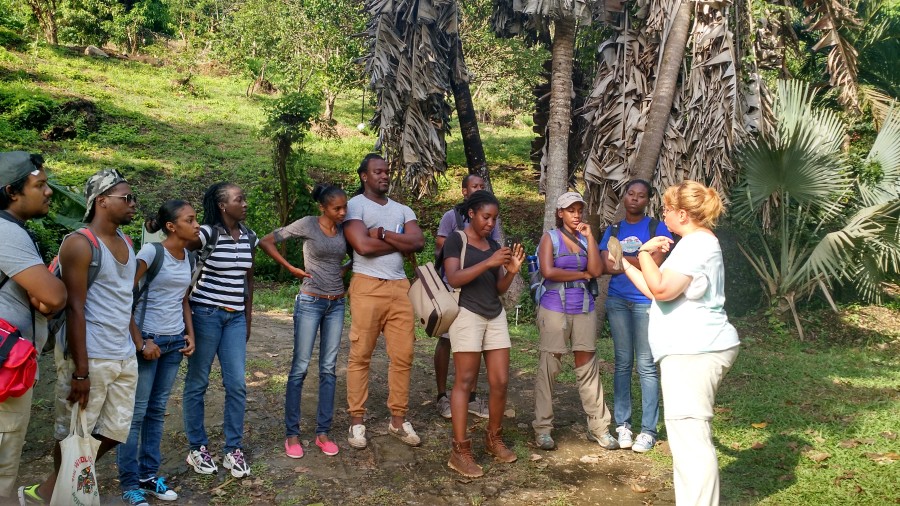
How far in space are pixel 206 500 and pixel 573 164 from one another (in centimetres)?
777

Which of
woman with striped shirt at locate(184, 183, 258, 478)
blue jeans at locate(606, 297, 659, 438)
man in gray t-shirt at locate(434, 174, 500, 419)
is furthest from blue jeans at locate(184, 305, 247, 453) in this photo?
blue jeans at locate(606, 297, 659, 438)

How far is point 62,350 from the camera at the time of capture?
12.6 feet

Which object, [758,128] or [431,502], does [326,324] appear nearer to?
[431,502]

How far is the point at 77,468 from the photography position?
376cm

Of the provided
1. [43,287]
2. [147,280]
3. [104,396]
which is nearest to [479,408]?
[147,280]

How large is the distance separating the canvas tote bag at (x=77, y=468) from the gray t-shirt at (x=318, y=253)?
178 cm

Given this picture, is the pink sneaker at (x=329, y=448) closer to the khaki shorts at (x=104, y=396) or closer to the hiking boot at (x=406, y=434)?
the hiking boot at (x=406, y=434)

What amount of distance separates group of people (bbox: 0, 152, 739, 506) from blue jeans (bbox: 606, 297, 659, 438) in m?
0.01

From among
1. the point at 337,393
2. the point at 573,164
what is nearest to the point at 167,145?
the point at 573,164

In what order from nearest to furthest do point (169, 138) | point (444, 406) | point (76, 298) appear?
point (76, 298) → point (444, 406) → point (169, 138)

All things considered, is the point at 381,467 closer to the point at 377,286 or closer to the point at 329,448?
the point at 329,448

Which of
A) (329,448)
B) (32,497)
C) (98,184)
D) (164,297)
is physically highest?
(98,184)

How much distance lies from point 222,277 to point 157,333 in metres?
0.59

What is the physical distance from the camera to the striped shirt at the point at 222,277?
4797mm
